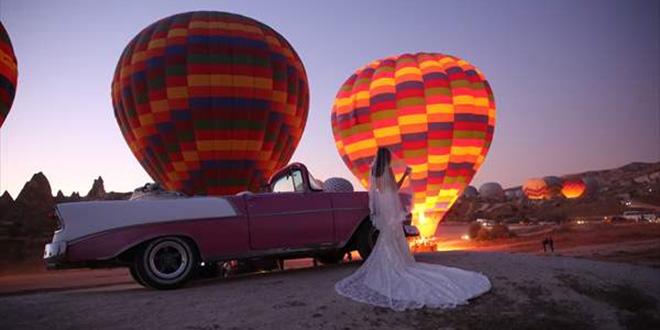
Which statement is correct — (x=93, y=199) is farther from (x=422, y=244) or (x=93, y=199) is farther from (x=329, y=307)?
(x=329, y=307)

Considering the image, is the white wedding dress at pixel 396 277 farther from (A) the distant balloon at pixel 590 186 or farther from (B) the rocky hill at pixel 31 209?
(A) the distant balloon at pixel 590 186

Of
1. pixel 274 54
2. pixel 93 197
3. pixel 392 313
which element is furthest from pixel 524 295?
pixel 93 197

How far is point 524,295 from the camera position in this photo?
5242 millimetres

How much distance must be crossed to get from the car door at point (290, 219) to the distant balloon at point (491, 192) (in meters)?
116

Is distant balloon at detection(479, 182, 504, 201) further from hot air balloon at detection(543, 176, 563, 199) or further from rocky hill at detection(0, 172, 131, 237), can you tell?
rocky hill at detection(0, 172, 131, 237)

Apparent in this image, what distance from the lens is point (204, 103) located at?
19.5 metres

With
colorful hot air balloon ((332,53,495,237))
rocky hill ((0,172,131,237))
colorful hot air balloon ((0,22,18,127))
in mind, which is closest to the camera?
colorful hot air balloon ((0,22,18,127))

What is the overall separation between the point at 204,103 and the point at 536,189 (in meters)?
98.3

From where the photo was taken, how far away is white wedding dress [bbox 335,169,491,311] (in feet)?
16.3

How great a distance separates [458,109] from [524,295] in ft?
61.2

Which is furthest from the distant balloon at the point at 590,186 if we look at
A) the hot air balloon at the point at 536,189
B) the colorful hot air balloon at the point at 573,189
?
the hot air balloon at the point at 536,189

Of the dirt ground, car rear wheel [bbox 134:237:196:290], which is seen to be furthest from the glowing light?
car rear wheel [bbox 134:237:196:290]

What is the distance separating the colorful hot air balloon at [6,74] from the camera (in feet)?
70.2

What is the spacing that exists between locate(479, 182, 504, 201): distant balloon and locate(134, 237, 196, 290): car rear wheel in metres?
118
